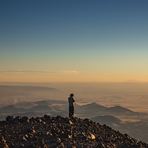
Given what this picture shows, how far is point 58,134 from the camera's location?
3362 cm

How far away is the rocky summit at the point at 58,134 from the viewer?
102 feet

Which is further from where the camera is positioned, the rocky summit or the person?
Result: the person

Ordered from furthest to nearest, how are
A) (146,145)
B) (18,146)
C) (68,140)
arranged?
(146,145) → (68,140) → (18,146)

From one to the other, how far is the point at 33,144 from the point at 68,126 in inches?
293

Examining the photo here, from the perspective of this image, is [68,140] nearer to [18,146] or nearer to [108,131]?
[18,146]

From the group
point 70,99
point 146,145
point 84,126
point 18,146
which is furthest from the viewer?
point 70,99

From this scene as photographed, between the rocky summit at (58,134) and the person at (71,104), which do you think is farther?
the person at (71,104)

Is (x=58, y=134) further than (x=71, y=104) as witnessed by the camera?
No

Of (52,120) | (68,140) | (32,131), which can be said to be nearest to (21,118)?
(52,120)

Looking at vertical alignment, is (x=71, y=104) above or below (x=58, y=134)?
above

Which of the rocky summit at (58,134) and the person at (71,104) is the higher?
the person at (71,104)

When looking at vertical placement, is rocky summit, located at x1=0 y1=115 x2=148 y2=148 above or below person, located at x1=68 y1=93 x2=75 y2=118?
below

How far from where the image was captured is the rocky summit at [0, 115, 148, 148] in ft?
102

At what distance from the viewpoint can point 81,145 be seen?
31469 millimetres
